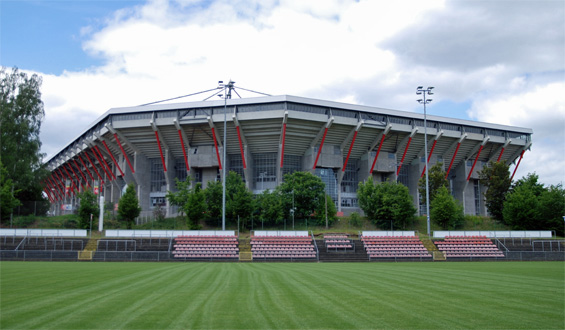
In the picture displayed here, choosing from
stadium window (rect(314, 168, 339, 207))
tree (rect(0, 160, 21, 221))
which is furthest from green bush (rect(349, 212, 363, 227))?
tree (rect(0, 160, 21, 221))

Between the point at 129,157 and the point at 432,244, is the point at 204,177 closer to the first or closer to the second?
the point at 129,157

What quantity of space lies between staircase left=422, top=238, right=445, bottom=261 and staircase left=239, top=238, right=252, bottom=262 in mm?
16270

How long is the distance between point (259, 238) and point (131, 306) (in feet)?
107

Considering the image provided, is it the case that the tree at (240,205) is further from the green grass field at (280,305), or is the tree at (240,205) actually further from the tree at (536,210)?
the green grass field at (280,305)

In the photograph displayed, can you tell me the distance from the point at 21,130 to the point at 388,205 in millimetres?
45820

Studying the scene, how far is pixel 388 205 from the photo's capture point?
52781mm

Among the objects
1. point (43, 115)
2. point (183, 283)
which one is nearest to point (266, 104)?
point (43, 115)

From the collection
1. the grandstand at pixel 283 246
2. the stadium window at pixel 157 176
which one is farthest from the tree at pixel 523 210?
the stadium window at pixel 157 176

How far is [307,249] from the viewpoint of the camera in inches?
1535

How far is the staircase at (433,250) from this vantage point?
38569 millimetres

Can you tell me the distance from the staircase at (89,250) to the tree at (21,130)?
1868cm

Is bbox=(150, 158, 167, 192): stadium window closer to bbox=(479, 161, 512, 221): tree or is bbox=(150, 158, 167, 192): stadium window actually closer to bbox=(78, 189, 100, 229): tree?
bbox=(78, 189, 100, 229): tree

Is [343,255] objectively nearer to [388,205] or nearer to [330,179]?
[388,205]

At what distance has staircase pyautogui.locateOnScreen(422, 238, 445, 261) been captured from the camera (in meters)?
38.6
